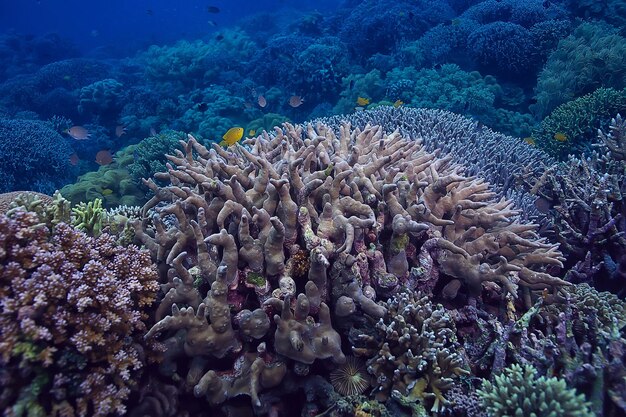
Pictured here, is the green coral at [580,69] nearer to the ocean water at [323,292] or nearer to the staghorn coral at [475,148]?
the staghorn coral at [475,148]

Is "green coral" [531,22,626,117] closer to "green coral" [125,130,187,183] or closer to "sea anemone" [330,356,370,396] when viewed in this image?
"green coral" [125,130,187,183]

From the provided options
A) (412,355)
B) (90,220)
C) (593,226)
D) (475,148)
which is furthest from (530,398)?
(475,148)

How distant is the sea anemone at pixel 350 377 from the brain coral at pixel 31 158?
12.1 m

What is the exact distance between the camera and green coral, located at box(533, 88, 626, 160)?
298 inches

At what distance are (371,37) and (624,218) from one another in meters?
15.7

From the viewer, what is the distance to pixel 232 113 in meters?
13.9

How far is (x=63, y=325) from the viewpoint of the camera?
203 cm

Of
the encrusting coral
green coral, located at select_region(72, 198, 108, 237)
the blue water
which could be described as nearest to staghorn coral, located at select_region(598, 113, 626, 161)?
the encrusting coral

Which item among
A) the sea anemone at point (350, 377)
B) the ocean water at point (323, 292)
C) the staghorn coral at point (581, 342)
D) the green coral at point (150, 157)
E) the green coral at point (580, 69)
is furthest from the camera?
the green coral at point (580, 69)

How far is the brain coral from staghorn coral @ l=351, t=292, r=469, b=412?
12.4 meters

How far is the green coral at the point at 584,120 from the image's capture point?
7570 mm

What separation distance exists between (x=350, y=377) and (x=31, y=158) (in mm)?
12738

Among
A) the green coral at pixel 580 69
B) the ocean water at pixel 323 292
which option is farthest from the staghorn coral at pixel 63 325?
the green coral at pixel 580 69

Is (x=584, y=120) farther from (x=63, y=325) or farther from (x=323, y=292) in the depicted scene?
(x=63, y=325)
